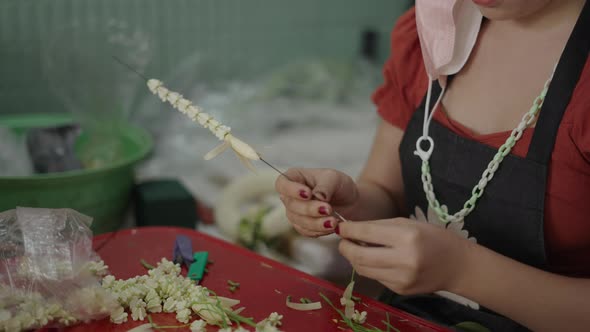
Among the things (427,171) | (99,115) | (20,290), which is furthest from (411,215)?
(99,115)

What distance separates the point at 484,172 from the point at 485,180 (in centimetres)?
1

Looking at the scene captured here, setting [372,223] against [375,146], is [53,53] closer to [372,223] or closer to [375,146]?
[375,146]

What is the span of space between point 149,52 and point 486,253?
3.47 feet

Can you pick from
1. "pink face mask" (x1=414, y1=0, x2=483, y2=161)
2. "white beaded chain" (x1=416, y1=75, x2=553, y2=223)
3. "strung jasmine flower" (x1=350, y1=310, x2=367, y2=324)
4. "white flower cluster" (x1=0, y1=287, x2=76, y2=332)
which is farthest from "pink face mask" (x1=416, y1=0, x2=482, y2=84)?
"white flower cluster" (x1=0, y1=287, x2=76, y2=332)

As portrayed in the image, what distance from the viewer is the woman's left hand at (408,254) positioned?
65 cm

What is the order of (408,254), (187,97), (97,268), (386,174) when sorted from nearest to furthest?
(408,254)
(97,268)
(386,174)
(187,97)

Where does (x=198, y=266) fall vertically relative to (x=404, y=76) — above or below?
below

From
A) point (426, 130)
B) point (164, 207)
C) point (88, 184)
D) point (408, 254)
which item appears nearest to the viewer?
A: point (408, 254)

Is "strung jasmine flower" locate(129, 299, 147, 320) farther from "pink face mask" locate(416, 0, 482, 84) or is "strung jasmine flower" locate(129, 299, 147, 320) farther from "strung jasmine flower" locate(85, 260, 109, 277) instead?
"pink face mask" locate(416, 0, 482, 84)

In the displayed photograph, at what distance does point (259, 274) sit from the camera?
825mm

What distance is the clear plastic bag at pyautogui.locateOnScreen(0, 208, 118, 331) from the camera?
2.22ft

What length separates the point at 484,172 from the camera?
2.59 feet

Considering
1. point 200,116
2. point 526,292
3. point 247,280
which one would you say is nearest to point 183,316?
point 247,280

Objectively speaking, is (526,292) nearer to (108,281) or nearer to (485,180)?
(485,180)
